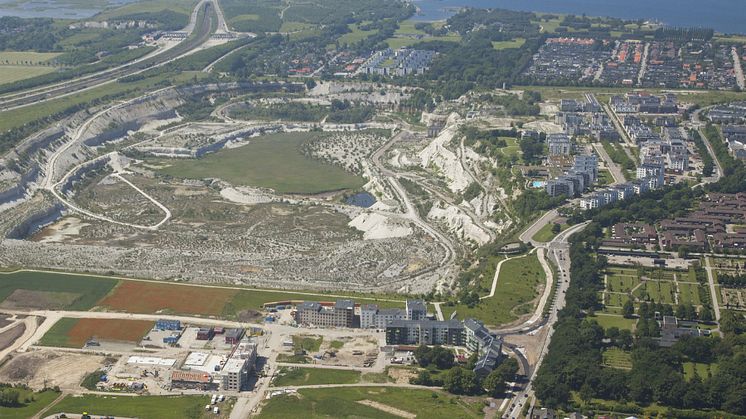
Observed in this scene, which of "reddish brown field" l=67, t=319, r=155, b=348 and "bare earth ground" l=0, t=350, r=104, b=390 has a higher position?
"bare earth ground" l=0, t=350, r=104, b=390

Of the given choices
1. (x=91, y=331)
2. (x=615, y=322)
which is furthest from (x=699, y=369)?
(x=91, y=331)

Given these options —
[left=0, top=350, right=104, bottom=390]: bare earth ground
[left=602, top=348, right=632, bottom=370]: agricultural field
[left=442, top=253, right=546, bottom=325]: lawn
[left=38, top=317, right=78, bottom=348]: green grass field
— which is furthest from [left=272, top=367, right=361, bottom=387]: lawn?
[left=38, top=317, right=78, bottom=348]: green grass field

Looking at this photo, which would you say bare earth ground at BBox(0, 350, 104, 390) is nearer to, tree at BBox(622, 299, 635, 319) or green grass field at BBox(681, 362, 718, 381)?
tree at BBox(622, 299, 635, 319)

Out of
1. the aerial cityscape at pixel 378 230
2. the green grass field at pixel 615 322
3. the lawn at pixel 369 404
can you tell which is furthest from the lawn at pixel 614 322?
the lawn at pixel 369 404

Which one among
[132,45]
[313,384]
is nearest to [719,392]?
[313,384]

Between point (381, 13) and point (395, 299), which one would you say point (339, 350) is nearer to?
point (395, 299)

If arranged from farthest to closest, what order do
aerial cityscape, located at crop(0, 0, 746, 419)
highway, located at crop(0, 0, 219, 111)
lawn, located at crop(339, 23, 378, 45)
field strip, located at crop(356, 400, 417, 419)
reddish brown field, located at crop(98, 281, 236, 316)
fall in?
lawn, located at crop(339, 23, 378, 45) < highway, located at crop(0, 0, 219, 111) < reddish brown field, located at crop(98, 281, 236, 316) < aerial cityscape, located at crop(0, 0, 746, 419) < field strip, located at crop(356, 400, 417, 419)
